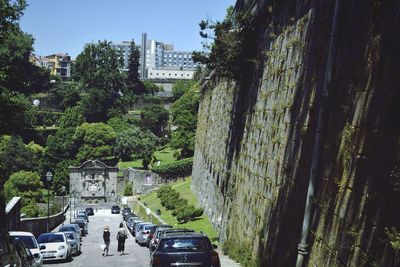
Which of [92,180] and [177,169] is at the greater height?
[177,169]

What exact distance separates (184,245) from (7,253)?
5026mm

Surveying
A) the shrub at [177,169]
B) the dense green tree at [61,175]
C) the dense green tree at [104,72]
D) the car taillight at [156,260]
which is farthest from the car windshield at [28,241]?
the dense green tree at [104,72]

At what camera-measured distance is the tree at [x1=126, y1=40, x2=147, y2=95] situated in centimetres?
16938

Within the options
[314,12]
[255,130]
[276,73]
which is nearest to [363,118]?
[314,12]

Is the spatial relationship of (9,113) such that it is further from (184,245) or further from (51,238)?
(184,245)

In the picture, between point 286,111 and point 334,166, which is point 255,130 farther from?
point 334,166

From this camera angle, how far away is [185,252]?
14297mm

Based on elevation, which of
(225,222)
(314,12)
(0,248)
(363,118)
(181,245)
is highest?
(314,12)

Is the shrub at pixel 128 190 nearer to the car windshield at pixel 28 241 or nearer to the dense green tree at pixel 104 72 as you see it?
the dense green tree at pixel 104 72

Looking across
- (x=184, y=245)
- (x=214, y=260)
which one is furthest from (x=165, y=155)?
(x=214, y=260)

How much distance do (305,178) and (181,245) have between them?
3.55m

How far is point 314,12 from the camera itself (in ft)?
49.9

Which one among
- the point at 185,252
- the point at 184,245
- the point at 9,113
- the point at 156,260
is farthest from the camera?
the point at 9,113

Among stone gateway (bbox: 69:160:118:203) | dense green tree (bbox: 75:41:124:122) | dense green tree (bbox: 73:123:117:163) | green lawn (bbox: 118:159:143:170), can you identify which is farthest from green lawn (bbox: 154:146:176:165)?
dense green tree (bbox: 75:41:124:122)
